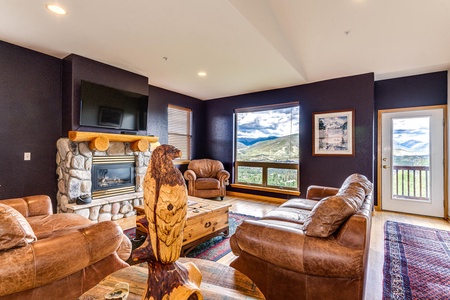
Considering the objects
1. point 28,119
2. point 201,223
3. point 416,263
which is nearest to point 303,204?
point 416,263

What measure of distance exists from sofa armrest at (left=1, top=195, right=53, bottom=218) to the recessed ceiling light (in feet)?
6.46

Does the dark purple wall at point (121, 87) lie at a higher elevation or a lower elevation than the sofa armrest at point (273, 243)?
higher

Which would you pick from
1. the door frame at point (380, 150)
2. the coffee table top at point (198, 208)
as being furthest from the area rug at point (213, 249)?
the door frame at point (380, 150)

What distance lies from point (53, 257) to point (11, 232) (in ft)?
0.80

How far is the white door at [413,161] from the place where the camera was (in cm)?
388

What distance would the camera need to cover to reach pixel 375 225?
138 inches

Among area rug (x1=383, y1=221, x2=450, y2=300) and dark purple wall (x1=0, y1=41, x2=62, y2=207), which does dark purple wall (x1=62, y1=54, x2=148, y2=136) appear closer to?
dark purple wall (x1=0, y1=41, x2=62, y2=207)

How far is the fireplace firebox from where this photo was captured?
142 inches

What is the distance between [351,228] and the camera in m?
1.36

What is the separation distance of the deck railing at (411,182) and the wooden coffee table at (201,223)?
3.59m

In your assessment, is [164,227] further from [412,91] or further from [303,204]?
[412,91]

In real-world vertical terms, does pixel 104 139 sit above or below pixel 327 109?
below

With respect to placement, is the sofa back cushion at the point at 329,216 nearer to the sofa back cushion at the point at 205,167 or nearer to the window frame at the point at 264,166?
the window frame at the point at 264,166

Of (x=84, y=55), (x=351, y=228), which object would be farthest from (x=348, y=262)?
(x=84, y=55)
